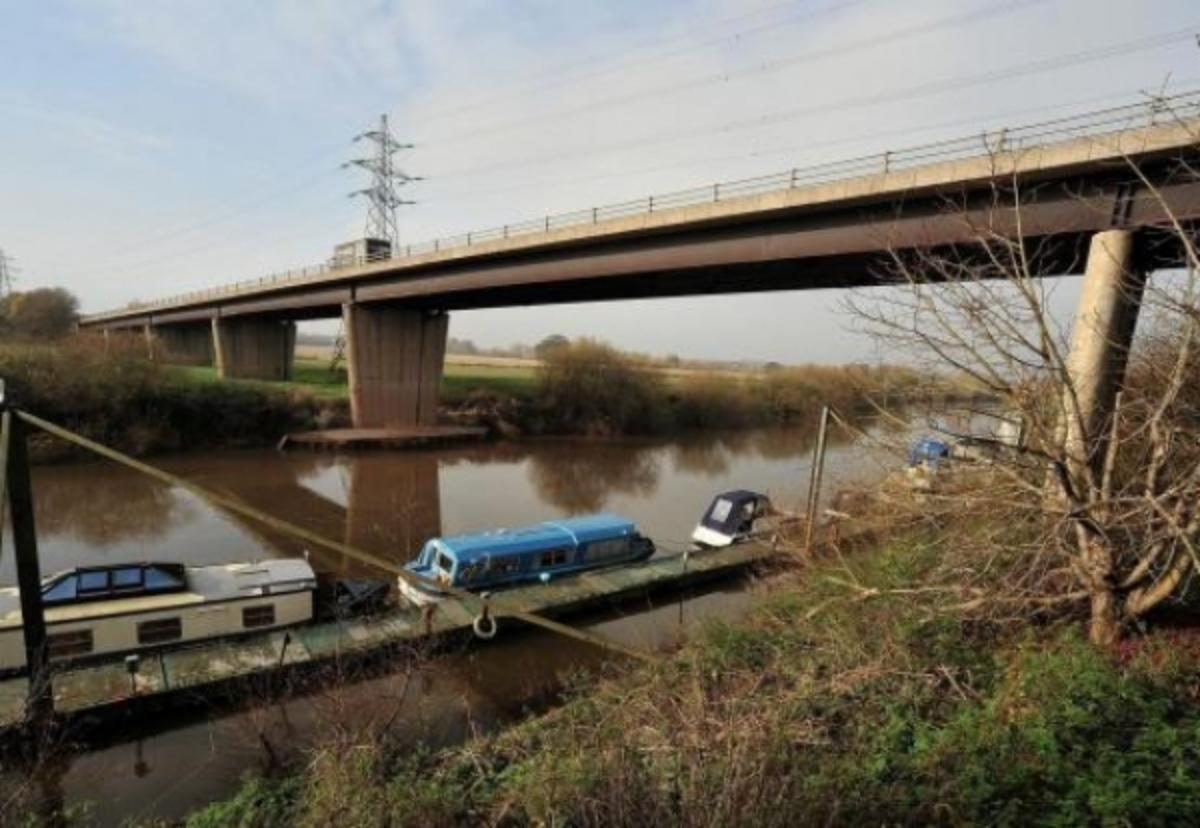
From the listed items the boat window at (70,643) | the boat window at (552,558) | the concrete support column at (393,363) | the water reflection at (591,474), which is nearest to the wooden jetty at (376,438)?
the concrete support column at (393,363)

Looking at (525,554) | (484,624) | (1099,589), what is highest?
(1099,589)

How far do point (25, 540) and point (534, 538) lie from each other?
1054 cm

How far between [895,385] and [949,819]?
Result: 205 inches

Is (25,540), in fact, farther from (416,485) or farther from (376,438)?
(376,438)

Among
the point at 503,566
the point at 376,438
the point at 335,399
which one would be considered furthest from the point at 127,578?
the point at 335,399

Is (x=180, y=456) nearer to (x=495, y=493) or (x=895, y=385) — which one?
(x=495, y=493)

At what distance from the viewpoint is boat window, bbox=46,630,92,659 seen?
10961 mm

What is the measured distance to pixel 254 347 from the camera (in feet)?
208

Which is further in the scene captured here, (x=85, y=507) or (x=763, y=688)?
(x=85, y=507)

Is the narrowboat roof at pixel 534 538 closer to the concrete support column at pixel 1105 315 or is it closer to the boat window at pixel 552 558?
the boat window at pixel 552 558

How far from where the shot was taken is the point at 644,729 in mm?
6434

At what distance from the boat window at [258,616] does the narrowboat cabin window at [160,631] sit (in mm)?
983

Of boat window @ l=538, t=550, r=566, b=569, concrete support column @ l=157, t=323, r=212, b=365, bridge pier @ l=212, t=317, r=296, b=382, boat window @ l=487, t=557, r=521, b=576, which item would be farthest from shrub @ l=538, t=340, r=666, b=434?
concrete support column @ l=157, t=323, r=212, b=365

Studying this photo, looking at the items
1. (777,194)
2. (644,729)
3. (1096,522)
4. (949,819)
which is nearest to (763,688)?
(644,729)
